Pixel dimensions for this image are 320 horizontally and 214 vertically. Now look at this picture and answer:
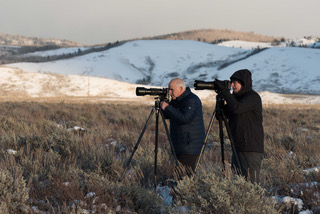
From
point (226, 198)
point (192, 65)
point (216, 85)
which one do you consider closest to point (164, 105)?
point (216, 85)

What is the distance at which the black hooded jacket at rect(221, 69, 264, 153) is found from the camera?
12.3 ft

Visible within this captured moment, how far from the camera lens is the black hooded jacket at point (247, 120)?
12.3ft

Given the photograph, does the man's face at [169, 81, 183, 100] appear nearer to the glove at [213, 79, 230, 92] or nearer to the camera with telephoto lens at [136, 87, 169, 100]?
the camera with telephoto lens at [136, 87, 169, 100]

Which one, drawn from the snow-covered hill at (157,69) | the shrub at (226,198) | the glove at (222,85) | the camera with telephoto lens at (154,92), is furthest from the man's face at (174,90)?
the snow-covered hill at (157,69)

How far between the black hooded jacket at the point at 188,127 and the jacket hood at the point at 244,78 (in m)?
0.75

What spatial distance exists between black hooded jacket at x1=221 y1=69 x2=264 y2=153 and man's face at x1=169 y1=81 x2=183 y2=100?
86 centimetres

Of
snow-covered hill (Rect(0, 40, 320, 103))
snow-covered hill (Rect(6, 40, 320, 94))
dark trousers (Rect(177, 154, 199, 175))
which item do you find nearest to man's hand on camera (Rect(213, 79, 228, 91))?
dark trousers (Rect(177, 154, 199, 175))

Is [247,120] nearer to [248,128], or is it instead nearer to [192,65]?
[248,128]

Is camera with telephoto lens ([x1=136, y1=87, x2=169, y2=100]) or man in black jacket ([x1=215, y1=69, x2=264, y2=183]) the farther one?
camera with telephoto lens ([x1=136, y1=87, x2=169, y2=100])

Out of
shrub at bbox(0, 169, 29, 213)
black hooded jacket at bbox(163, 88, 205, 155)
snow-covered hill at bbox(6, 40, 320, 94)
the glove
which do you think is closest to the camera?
shrub at bbox(0, 169, 29, 213)

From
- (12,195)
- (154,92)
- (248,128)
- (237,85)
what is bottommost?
(12,195)

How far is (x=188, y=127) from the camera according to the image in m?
4.36

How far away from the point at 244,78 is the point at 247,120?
54 centimetres

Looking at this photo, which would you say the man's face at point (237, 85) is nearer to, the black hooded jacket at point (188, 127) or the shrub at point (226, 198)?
the black hooded jacket at point (188, 127)
